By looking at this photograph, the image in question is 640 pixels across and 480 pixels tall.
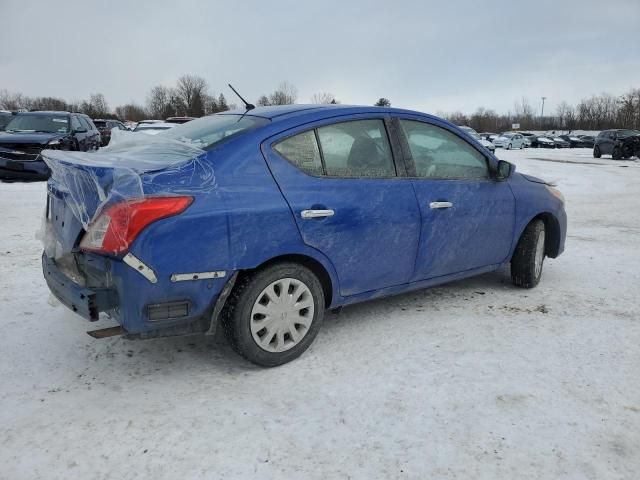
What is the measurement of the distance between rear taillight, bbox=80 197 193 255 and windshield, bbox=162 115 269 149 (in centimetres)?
56

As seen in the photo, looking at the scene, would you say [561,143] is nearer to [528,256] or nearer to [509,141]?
[509,141]

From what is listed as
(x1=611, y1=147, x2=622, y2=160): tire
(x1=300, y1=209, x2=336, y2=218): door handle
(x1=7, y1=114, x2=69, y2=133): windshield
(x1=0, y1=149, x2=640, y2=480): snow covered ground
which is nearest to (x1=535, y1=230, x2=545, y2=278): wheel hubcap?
(x1=0, y1=149, x2=640, y2=480): snow covered ground

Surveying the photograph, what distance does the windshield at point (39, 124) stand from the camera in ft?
40.9

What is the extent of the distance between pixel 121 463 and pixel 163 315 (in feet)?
2.39

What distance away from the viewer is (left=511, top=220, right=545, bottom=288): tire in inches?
179

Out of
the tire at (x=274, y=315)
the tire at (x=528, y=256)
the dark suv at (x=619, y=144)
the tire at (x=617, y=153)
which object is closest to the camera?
the tire at (x=274, y=315)

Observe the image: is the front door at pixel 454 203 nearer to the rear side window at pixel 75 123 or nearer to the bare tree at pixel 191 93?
the rear side window at pixel 75 123

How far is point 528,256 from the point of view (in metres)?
4.55

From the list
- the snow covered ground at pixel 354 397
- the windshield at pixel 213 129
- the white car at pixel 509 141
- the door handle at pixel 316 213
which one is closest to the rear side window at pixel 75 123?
the snow covered ground at pixel 354 397

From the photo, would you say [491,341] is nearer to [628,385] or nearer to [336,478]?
[628,385]

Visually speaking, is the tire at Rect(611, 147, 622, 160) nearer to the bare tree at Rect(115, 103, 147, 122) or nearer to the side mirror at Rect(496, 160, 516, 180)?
the side mirror at Rect(496, 160, 516, 180)

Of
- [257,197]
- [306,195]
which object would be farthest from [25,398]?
[306,195]

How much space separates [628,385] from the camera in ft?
9.63

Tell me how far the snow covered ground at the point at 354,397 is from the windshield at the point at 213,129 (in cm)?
134
